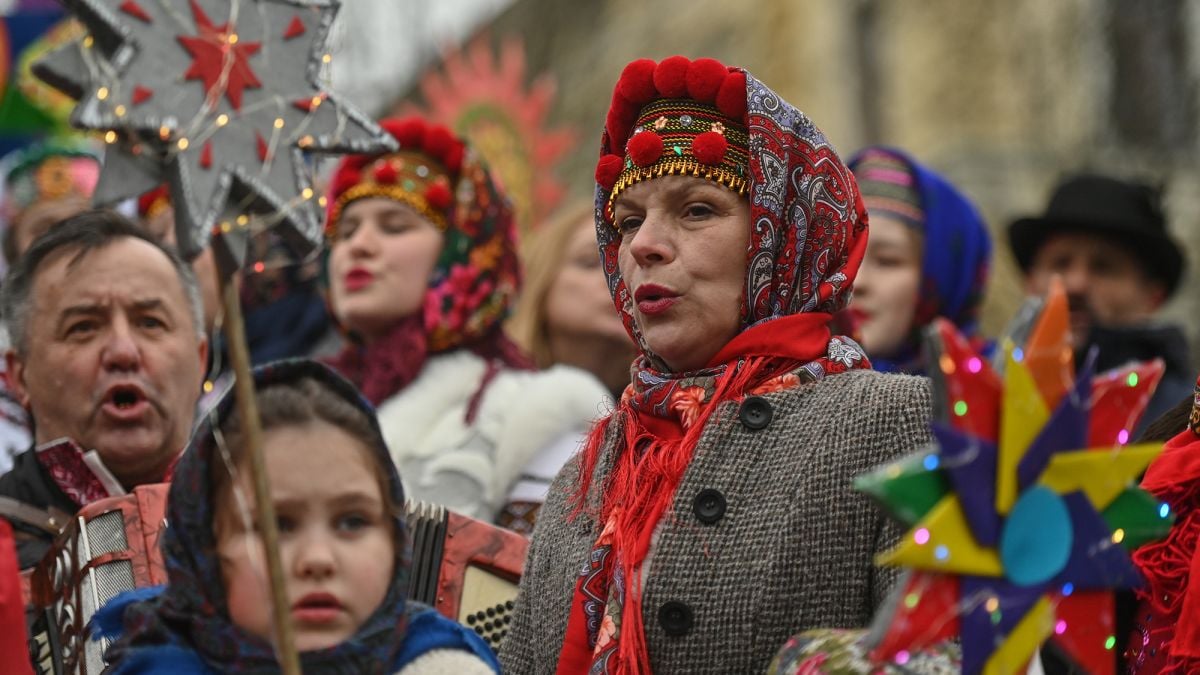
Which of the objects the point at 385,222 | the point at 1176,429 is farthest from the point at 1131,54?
the point at 1176,429

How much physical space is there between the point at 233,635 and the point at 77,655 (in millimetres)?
909

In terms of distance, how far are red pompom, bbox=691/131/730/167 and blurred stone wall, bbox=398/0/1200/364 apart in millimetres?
7337

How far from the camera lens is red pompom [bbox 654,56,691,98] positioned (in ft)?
13.2

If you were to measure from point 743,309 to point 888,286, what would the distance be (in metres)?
2.30

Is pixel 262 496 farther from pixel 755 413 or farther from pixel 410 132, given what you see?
pixel 410 132

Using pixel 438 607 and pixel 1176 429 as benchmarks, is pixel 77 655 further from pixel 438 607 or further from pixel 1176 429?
pixel 1176 429

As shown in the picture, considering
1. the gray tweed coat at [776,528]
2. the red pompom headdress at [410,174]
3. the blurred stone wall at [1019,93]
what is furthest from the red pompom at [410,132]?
the blurred stone wall at [1019,93]

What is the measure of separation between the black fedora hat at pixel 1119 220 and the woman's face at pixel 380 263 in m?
2.14

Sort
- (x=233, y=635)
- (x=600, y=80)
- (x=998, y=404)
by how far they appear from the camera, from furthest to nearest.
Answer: (x=600, y=80) < (x=233, y=635) < (x=998, y=404)

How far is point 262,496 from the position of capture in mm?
3203

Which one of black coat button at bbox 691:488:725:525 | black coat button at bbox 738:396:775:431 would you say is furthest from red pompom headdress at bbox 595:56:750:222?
black coat button at bbox 691:488:725:525

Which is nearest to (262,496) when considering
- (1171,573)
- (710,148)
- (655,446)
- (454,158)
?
(655,446)

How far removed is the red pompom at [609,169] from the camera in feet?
13.5

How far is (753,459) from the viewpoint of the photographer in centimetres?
382
